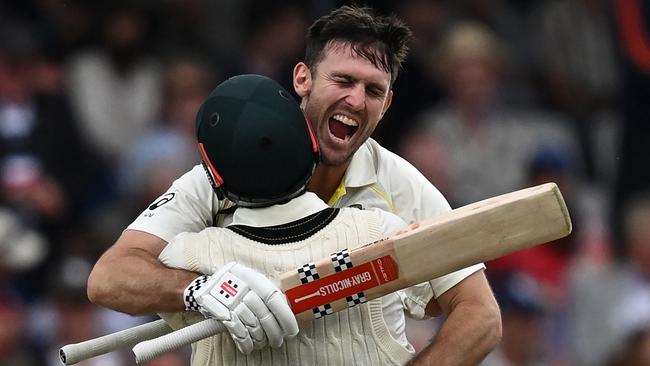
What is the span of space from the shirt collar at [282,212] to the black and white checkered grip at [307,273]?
0.45 feet

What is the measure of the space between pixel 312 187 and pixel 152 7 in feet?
12.4

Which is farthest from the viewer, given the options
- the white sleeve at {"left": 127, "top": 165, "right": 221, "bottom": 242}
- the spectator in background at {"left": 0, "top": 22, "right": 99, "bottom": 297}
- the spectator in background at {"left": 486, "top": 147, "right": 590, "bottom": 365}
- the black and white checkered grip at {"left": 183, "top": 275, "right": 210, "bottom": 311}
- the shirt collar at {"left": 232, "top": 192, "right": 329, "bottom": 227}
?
the spectator in background at {"left": 0, "top": 22, "right": 99, "bottom": 297}

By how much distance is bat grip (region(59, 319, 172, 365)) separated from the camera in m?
3.13

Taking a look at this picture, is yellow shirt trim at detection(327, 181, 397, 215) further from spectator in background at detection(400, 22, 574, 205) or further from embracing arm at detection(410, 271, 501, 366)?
spectator in background at detection(400, 22, 574, 205)

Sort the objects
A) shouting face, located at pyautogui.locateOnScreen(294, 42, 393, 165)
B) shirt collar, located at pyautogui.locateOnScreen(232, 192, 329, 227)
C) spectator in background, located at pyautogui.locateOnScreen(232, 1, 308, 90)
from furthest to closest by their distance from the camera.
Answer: spectator in background, located at pyautogui.locateOnScreen(232, 1, 308, 90) → shouting face, located at pyautogui.locateOnScreen(294, 42, 393, 165) → shirt collar, located at pyautogui.locateOnScreen(232, 192, 329, 227)

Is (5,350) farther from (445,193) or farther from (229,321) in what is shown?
(229,321)

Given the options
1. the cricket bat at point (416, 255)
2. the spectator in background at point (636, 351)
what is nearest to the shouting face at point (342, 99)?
the cricket bat at point (416, 255)

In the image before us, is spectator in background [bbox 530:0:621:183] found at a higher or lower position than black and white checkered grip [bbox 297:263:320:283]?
lower

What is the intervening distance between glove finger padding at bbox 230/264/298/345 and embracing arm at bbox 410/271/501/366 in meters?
0.38

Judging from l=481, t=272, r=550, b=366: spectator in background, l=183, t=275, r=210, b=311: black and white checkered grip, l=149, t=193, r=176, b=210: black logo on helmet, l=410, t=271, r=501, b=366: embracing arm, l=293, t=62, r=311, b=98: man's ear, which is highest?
l=293, t=62, r=311, b=98: man's ear

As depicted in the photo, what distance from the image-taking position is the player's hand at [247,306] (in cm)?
283

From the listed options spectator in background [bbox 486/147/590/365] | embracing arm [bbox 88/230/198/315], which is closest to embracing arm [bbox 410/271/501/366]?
embracing arm [bbox 88/230/198/315]

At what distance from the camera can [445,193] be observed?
6.72 m

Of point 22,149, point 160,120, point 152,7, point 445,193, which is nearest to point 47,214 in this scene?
point 22,149
